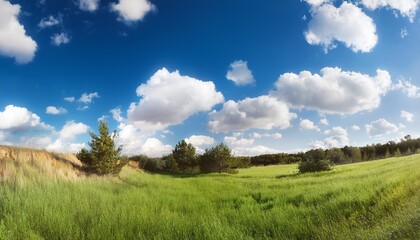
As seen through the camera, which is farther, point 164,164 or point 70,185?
point 164,164

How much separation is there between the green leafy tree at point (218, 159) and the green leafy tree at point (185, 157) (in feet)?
11.8

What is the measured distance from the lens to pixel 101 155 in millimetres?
26531

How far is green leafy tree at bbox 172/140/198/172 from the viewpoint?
169ft

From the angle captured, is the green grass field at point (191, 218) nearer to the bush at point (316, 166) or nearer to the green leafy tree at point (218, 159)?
the bush at point (316, 166)

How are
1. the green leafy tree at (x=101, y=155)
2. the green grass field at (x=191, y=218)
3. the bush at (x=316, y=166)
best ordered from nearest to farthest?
the green grass field at (x=191, y=218) → the green leafy tree at (x=101, y=155) → the bush at (x=316, y=166)

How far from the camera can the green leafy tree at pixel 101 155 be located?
84.6ft

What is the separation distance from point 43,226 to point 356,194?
1100 cm

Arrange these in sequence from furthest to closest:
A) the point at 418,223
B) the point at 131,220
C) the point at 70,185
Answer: the point at 70,185
the point at 131,220
the point at 418,223

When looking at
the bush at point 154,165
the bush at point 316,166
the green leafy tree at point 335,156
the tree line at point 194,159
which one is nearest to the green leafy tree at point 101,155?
the tree line at point 194,159

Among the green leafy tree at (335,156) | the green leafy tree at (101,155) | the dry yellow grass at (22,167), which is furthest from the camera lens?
the green leafy tree at (335,156)

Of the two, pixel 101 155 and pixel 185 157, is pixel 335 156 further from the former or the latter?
pixel 101 155

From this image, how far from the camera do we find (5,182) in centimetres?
1293

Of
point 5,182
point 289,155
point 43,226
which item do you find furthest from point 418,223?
point 289,155

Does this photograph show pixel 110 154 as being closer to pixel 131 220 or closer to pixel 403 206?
pixel 131 220
